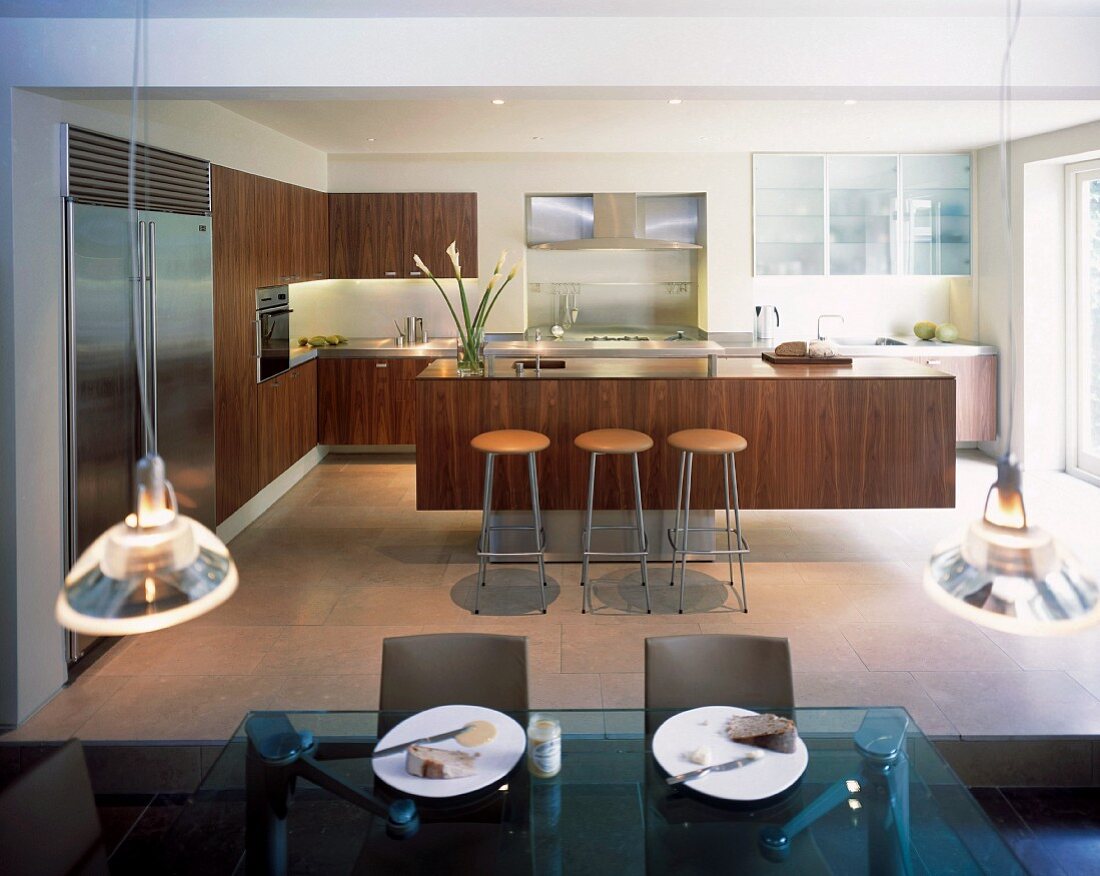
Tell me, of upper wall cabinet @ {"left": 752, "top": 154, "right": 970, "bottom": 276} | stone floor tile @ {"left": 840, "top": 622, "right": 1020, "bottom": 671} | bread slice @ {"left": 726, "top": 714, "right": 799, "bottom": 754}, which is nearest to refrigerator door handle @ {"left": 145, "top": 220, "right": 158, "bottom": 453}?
bread slice @ {"left": 726, "top": 714, "right": 799, "bottom": 754}

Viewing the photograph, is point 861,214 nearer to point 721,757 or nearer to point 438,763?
point 721,757

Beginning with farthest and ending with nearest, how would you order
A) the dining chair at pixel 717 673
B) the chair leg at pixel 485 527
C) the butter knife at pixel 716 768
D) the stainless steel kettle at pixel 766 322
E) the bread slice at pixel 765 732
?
the stainless steel kettle at pixel 766 322 < the chair leg at pixel 485 527 < the dining chair at pixel 717 673 < the bread slice at pixel 765 732 < the butter knife at pixel 716 768

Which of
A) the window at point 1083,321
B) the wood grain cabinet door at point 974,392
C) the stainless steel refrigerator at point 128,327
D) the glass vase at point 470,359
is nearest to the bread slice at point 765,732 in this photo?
the stainless steel refrigerator at point 128,327

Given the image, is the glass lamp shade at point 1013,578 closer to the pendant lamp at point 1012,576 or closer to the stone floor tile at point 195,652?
the pendant lamp at point 1012,576

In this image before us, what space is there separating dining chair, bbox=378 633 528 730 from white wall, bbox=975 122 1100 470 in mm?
5928

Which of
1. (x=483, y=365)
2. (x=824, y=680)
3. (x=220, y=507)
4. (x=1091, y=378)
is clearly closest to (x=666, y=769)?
(x=824, y=680)

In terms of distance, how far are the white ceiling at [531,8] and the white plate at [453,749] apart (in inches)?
94.4

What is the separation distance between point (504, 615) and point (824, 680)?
155 centimetres

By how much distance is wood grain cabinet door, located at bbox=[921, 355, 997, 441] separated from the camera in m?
8.26

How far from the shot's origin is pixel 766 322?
8.88 metres

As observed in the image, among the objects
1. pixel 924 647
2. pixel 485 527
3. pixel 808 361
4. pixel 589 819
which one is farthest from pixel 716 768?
pixel 808 361

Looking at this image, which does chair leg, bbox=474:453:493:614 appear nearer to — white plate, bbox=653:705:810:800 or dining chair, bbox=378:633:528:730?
dining chair, bbox=378:633:528:730

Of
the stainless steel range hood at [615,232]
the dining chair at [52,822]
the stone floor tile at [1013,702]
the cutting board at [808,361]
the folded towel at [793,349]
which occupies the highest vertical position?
the stainless steel range hood at [615,232]

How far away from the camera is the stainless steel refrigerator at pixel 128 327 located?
4043mm
